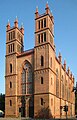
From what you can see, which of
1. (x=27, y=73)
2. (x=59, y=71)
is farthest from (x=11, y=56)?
(x=59, y=71)

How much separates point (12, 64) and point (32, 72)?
22.7 ft

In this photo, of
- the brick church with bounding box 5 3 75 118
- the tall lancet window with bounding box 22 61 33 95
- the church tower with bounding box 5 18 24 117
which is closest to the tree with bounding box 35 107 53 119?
the brick church with bounding box 5 3 75 118

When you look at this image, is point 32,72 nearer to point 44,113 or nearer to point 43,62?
point 43,62

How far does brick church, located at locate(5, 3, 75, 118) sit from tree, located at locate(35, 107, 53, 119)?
1.44ft

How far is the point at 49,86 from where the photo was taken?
5609cm

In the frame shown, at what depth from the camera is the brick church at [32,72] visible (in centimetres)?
5681

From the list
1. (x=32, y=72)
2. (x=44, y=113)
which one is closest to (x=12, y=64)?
(x=32, y=72)

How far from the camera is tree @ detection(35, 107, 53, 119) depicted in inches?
2162

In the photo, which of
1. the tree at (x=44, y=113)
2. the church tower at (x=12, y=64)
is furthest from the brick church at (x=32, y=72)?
the tree at (x=44, y=113)

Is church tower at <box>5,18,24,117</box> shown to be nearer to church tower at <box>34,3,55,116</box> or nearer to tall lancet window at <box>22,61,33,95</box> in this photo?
tall lancet window at <box>22,61,33,95</box>

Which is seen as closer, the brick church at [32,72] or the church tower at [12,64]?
the brick church at [32,72]

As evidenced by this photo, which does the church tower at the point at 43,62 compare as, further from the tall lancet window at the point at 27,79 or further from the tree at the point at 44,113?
the tall lancet window at the point at 27,79

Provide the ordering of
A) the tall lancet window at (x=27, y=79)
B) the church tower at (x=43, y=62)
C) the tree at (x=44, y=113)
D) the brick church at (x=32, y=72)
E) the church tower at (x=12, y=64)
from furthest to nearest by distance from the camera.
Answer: the church tower at (x=12, y=64) → the tall lancet window at (x=27, y=79) → the brick church at (x=32, y=72) → the church tower at (x=43, y=62) → the tree at (x=44, y=113)

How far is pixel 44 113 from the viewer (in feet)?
181
